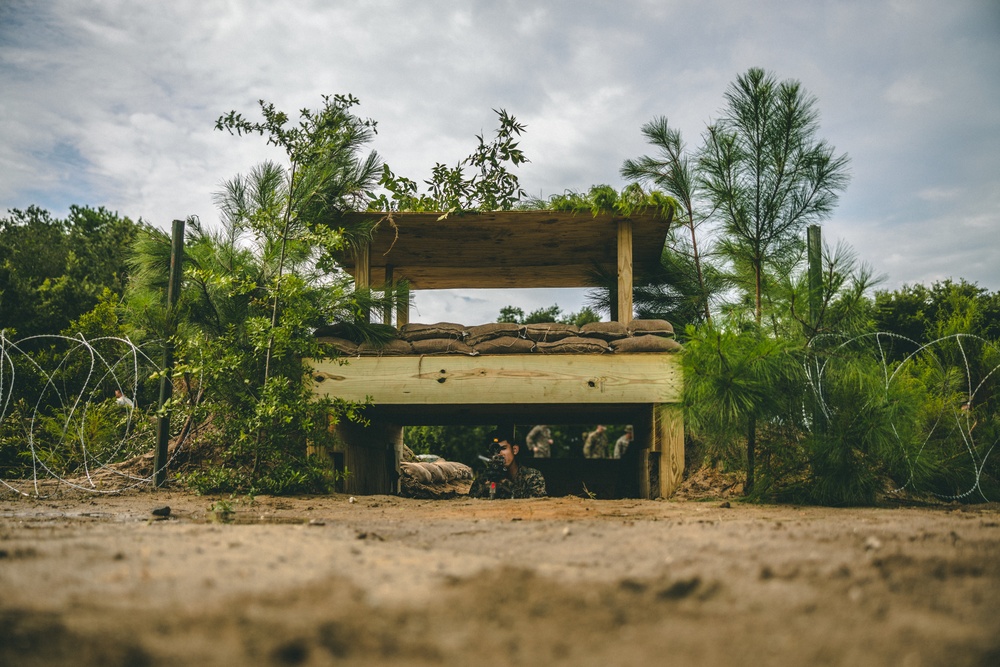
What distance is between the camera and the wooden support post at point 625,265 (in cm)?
761

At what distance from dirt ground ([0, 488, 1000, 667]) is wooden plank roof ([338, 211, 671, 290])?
4690mm

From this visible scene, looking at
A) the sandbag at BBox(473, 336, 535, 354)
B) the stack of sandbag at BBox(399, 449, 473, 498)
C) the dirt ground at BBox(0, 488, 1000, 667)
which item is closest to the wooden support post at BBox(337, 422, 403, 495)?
the stack of sandbag at BBox(399, 449, 473, 498)

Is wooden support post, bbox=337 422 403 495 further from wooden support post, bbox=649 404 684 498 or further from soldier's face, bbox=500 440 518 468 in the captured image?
wooden support post, bbox=649 404 684 498

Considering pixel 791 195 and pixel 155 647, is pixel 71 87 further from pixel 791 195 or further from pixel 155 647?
pixel 155 647

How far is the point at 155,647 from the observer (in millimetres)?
1482

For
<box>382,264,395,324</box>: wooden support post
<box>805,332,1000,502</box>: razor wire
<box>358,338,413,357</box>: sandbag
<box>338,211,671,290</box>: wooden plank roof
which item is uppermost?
<box>338,211,671,290</box>: wooden plank roof

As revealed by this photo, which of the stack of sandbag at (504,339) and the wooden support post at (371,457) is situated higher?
the stack of sandbag at (504,339)

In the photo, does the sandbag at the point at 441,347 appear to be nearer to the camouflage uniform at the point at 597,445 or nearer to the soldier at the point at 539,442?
the soldier at the point at 539,442

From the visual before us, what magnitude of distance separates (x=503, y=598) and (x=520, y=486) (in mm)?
6250

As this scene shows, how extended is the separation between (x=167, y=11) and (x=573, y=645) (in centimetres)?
819

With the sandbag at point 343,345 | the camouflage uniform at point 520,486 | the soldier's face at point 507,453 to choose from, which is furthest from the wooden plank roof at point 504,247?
the camouflage uniform at point 520,486

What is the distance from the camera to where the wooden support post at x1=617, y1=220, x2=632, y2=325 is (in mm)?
7610

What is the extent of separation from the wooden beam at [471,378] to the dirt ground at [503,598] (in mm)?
3375

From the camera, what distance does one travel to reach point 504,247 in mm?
8562
